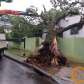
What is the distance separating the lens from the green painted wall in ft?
80.3

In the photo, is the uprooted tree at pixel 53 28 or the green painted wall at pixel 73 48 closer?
the uprooted tree at pixel 53 28

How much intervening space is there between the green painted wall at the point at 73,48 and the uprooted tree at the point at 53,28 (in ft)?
4.02

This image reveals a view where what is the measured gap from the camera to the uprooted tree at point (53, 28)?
23484 mm

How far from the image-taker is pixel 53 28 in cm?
2483

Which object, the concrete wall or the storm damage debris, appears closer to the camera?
the storm damage debris

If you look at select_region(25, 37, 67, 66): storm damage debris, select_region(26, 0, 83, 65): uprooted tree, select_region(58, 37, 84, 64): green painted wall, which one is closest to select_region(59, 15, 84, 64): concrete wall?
select_region(58, 37, 84, 64): green painted wall

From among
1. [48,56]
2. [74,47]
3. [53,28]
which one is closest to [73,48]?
[74,47]

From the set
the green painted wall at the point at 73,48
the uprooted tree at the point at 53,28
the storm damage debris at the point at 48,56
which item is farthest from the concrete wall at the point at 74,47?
the storm damage debris at the point at 48,56

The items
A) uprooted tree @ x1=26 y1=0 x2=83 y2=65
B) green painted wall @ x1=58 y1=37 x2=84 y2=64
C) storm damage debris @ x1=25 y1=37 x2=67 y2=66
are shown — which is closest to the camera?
storm damage debris @ x1=25 y1=37 x2=67 y2=66

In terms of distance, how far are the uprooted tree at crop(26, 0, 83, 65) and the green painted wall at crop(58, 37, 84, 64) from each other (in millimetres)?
1224

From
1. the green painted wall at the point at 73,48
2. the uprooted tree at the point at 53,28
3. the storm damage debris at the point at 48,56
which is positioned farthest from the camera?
the green painted wall at the point at 73,48

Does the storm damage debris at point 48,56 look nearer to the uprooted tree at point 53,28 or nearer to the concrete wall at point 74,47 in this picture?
Answer: the uprooted tree at point 53,28

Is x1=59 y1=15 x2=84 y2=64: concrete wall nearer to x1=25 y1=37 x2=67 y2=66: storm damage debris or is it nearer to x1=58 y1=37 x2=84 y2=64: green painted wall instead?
x1=58 y1=37 x2=84 y2=64: green painted wall

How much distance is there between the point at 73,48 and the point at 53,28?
1989mm
